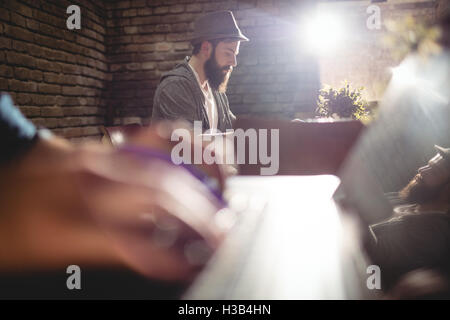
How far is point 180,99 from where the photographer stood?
2.44m

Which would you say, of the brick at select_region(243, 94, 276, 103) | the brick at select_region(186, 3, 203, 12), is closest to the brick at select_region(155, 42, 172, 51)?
the brick at select_region(186, 3, 203, 12)

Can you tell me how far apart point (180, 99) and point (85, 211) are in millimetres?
2162

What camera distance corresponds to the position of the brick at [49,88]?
3275 mm

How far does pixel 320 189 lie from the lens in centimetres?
110

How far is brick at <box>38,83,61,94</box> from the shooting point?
10.7 feet

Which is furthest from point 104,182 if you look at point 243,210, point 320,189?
point 320,189

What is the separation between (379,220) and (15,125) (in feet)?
3.22

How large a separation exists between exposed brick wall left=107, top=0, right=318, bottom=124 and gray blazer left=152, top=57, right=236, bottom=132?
1635 millimetres

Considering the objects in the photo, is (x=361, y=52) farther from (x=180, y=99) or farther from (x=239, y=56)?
(x=180, y=99)

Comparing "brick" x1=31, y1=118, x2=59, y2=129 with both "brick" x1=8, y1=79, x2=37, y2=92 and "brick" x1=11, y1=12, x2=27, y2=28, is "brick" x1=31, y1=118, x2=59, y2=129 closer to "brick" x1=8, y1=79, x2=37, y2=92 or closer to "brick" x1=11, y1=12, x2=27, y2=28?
"brick" x1=8, y1=79, x2=37, y2=92

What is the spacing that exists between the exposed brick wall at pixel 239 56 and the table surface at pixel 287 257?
10.9 feet

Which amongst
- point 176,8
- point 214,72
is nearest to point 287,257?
point 214,72
